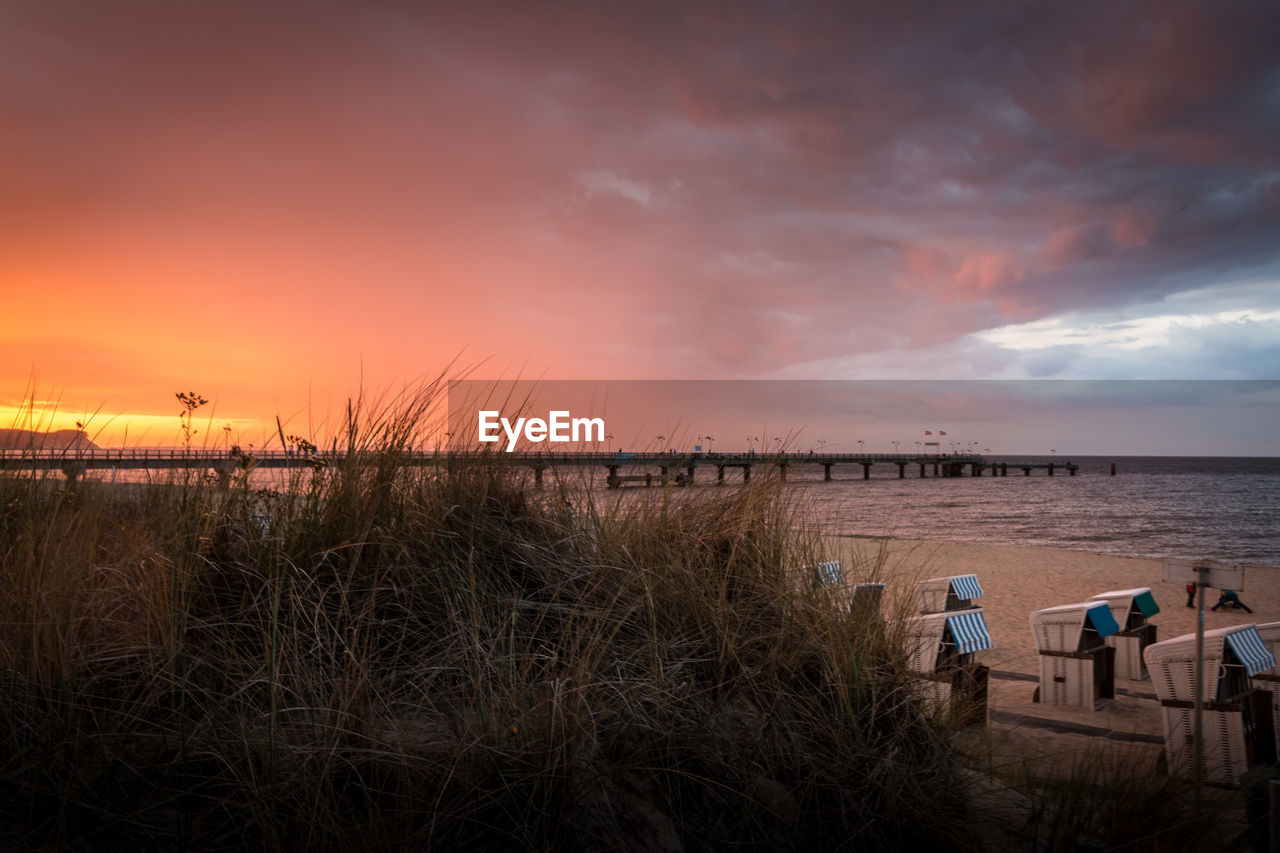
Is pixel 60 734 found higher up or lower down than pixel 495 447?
lower down

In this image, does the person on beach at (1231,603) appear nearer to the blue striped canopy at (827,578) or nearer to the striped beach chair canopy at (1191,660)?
the striped beach chair canopy at (1191,660)

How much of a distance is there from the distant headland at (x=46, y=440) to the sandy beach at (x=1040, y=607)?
20.1ft

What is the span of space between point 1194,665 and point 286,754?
6.25 metres

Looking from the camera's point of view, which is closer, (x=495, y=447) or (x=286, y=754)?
(x=286, y=754)

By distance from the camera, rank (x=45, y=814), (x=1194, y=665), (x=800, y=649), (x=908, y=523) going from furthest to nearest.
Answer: (x=908, y=523)
(x=1194, y=665)
(x=800, y=649)
(x=45, y=814)

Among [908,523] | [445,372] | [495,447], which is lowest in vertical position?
[908,523]

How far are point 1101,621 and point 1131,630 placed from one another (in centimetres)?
167

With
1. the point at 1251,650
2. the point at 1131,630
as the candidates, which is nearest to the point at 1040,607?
the point at 1131,630

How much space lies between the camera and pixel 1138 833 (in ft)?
11.4

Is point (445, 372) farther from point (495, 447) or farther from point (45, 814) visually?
point (45, 814)

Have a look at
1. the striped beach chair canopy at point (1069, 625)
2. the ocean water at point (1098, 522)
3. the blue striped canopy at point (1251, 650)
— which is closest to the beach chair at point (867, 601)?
the blue striped canopy at point (1251, 650)

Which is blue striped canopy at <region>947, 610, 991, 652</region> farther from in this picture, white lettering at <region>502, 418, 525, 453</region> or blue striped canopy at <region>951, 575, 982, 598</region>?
white lettering at <region>502, 418, 525, 453</region>

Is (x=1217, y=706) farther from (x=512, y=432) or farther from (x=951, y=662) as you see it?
(x=512, y=432)

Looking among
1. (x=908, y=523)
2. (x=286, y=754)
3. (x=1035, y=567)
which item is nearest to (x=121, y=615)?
(x=286, y=754)
